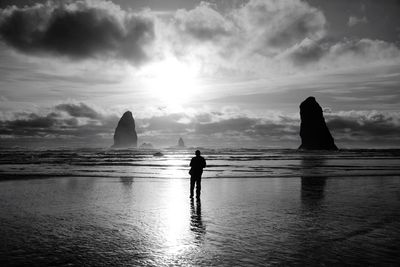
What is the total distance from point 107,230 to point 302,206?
24.9 ft

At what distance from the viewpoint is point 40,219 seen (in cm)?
1022

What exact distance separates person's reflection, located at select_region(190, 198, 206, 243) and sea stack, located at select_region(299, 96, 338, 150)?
16228 cm

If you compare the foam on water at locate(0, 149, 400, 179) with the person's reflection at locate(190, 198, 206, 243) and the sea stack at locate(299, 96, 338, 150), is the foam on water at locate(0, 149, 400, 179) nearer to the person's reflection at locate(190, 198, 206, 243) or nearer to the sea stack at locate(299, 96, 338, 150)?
the person's reflection at locate(190, 198, 206, 243)

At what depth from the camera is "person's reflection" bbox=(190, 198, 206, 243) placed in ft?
26.9

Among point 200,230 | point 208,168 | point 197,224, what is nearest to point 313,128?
point 208,168

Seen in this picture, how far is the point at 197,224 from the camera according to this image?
9570 millimetres

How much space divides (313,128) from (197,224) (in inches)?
6652

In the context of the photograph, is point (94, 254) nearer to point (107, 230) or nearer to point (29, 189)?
point (107, 230)

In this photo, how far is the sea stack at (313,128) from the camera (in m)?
165

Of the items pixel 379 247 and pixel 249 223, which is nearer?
pixel 379 247

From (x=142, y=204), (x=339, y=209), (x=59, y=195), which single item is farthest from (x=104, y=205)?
(x=339, y=209)

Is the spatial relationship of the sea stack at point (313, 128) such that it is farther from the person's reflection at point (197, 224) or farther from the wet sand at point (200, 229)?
the person's reflection at point (197, 224)

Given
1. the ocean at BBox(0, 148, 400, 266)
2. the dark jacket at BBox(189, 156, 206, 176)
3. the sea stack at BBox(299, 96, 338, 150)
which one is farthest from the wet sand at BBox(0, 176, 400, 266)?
the sea stack at BBox(299, 96, 338, 150)

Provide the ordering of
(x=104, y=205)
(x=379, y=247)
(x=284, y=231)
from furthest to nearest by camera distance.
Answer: (x=104, y=205), (x=284, y=231), (x=379, y=247)
